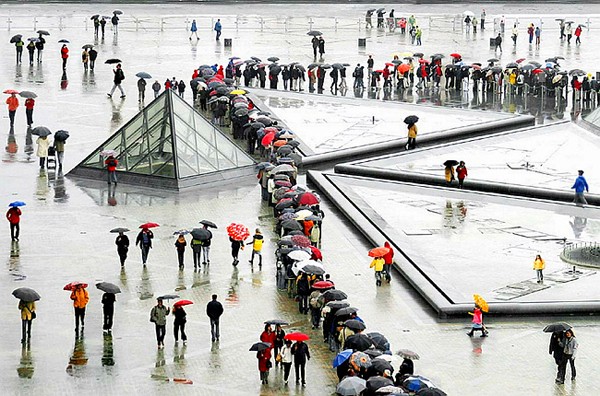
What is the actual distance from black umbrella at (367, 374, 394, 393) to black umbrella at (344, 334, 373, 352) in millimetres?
2337

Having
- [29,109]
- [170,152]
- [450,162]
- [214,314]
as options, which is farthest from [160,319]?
[29,109]

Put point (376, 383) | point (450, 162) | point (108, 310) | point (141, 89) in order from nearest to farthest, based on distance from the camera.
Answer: point (376, 383) < point (108, 310) < point (450, 162) < point (141, 89)

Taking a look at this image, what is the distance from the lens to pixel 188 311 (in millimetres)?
33781

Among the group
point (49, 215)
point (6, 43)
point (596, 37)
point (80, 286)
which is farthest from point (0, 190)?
point (596, 37)

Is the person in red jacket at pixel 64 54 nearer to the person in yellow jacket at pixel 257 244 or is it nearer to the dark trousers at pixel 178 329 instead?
the person in yellow jacket at pixel 257 244

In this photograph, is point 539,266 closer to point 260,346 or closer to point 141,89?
point 260,346

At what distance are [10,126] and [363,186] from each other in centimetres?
1595

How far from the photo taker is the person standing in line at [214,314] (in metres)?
31.2

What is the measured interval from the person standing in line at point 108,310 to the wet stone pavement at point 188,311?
0.70 feet

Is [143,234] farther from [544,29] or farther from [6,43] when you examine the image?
[544,29]

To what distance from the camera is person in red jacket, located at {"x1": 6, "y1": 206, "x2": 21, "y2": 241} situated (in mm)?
39094

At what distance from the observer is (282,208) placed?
3884cm

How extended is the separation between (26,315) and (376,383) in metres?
9.00

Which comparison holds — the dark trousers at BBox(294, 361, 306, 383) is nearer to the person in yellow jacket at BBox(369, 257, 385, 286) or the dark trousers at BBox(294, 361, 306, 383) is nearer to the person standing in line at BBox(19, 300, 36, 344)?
the person standing in line at BBox(19, 300, 36, 344)
